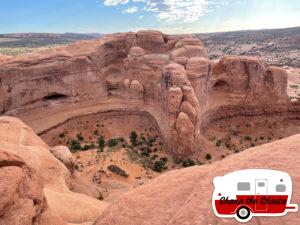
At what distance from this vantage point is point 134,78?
50.9m

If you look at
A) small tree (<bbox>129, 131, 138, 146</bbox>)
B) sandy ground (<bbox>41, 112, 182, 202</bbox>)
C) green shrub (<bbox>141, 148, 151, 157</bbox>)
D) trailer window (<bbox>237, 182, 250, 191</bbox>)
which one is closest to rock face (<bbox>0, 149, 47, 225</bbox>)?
trailer window (<bbox>237, 182, 250, 191</bbox>)

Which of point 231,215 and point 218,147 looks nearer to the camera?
point 231,215

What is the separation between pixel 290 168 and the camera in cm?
1077

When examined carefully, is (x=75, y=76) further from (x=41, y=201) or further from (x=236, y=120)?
(x=41, y=201)

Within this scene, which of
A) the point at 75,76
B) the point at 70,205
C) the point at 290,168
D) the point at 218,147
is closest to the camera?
the point at 290,168

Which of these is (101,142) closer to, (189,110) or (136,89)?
(136,89)

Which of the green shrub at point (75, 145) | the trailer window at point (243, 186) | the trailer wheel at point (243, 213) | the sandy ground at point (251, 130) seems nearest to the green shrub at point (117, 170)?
the green shrub at point (75, 145)

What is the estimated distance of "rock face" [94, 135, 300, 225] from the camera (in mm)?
10180

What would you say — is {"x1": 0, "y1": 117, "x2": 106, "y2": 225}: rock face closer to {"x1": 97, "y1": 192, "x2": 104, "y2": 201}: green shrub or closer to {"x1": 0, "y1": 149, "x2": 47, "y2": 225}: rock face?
{"x1": 0, "y1": 149, "x2": 47, "y2": 225}: rock face

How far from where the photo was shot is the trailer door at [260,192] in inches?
357

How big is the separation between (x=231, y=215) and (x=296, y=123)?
45.4 m

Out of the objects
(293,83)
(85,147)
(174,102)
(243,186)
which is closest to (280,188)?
(243,186)

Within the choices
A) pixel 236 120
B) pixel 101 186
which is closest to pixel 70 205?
pixel 101 186

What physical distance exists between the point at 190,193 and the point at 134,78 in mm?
40410
